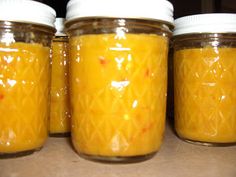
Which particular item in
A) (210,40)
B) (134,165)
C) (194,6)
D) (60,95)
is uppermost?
(194,6)

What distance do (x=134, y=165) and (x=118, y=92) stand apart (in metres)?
0.13

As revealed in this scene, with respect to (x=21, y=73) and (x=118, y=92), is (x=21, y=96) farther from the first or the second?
(x=118, y=92)

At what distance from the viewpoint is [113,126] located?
21.5 inches

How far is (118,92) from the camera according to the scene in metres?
0.54

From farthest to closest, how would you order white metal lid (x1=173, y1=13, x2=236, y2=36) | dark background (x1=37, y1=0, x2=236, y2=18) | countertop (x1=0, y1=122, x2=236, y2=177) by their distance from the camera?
1. dark background (x1=37, y1=0, x2=236, y2=18)
2. white metal lid (x1=173, y1=13, x2=236, y2=36)
3. countertop (x1=0, y1=122, x2=236, y2=177)

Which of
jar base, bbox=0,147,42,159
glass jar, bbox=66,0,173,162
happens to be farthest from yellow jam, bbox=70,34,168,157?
jar base, bbox=0,147,42,159

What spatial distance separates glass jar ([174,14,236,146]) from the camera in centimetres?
66

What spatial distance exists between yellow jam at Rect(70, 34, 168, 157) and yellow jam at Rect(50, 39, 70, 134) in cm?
17

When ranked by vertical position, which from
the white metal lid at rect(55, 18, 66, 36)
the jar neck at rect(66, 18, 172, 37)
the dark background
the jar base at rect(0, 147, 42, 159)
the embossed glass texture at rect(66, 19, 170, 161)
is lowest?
the jar base at rect(0, 147, 42, 159)

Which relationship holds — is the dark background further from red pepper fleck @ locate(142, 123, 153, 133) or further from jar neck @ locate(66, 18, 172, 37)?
red pepper fleck @ locate(142, 123, 153, 133)

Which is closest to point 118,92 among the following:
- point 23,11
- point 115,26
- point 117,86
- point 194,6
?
point 117,86

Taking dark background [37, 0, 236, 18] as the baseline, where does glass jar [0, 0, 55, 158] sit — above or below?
below

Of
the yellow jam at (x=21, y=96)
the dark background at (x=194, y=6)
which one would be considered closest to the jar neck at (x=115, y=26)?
the yellow jam at (x=21, y=96)

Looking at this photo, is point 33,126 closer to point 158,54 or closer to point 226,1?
point 158,54
